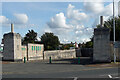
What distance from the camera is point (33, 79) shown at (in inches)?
493

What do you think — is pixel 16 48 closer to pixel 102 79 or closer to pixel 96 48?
pixel 96 48

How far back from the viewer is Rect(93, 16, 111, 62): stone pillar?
24828 mm

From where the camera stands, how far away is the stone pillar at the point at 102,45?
24.8 metres

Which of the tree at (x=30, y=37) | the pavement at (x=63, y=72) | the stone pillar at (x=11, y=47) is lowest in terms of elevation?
the pavement at (x=63, y=72)

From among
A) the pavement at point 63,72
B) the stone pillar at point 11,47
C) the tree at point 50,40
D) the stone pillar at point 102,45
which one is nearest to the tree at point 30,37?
the tree at point 50,40

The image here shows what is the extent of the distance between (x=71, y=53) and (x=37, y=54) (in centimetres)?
1445

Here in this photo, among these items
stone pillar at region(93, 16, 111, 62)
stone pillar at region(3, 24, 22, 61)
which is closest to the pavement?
stone pillar at region(93, 16, 111, 62)

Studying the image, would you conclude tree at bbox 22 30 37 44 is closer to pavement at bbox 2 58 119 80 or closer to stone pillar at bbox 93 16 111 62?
stone pillar at bbox 93 16 111 62

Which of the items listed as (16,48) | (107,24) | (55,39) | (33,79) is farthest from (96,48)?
(55,39)

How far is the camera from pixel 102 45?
25.0 m

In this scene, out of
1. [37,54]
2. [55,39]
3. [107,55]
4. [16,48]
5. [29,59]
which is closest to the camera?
[107,55]

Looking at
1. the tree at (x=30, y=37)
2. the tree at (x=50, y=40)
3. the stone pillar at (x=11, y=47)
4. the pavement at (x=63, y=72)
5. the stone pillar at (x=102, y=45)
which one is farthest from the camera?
the tree at (x=30, y=37)

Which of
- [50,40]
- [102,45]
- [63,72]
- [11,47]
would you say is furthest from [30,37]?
[63,72]

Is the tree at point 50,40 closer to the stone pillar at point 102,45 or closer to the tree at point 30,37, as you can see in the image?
the tree at point 30,37
